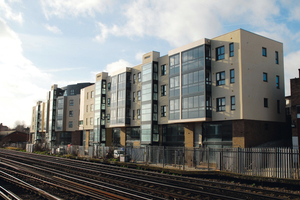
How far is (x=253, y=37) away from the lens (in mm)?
32812

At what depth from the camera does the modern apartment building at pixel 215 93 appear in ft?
103

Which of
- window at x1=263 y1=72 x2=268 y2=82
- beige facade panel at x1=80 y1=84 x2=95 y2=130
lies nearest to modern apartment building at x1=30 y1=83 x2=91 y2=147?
beige facade panel at x1=80 y1=84 x2=95 y2=130

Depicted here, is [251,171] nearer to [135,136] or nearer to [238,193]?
[238,193]

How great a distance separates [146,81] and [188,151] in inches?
696

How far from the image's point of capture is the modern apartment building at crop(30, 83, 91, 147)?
2960 inches

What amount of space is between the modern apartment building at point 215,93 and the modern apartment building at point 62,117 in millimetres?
34650

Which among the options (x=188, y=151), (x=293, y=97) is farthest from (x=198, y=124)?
(x=293, y=97)

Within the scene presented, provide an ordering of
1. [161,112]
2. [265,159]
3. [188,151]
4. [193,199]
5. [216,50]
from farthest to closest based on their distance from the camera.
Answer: [161,112] → [216,50] → [188,151] → [265,159] → [193,199]

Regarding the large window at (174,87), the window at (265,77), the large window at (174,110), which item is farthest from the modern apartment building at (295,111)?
the large window at (174,87)

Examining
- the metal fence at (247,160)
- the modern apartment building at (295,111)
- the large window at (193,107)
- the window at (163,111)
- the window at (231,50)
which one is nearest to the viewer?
the metal fence at (247,160)

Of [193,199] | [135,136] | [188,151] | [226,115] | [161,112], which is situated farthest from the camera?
[135,136]

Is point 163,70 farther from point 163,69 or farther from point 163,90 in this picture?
point 163,90

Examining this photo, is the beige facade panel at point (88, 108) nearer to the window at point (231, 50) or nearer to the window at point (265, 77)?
the window at point (231, 50)

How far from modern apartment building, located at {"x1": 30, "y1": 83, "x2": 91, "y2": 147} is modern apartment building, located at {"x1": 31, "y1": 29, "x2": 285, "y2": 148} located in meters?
34.6
